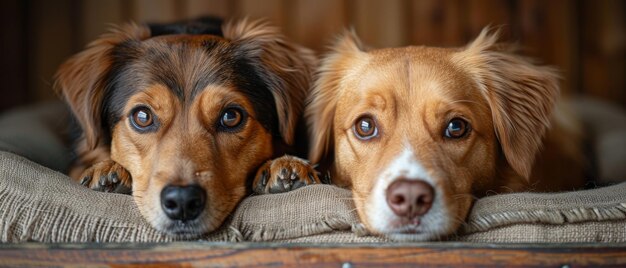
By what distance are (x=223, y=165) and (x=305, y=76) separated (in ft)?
2.17

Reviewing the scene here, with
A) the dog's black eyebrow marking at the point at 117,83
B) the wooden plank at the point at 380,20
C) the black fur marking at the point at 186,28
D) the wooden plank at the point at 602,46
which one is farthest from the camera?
the wooden plank at the point at 602,46

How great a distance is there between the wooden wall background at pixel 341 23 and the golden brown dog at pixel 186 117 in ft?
6.15

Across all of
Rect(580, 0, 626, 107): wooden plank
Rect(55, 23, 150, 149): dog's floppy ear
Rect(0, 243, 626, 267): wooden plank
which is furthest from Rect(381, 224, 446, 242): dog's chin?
Rect(580, 0, 626, 107): wooden plank

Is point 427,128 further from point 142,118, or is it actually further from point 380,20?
point 380,20

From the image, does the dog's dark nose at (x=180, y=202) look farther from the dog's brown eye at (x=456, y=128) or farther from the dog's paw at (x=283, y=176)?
the dog's brown eye at (x=456, y=128)

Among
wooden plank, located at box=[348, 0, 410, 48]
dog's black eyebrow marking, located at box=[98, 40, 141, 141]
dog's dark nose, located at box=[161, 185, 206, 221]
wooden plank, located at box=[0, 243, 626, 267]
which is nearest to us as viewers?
wooden plank, located at box=[0, 243, 626, 267]

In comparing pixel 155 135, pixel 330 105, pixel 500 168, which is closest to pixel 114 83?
pixel 155 135

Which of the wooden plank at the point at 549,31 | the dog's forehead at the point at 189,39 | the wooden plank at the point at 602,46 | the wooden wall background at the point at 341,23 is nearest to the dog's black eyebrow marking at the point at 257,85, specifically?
the dog's forehead at the point at 189,39

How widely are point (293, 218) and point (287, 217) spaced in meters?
0.02

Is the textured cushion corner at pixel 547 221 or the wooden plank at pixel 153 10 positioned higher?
the wooden plank at pixel 153 10

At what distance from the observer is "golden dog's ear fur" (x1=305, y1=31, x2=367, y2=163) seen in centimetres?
265

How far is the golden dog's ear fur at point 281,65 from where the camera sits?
2.64 m

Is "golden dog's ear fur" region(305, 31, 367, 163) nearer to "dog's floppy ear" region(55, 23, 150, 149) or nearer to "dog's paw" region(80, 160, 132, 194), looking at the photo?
"dog's paw" region(80, 160, 132, 194)

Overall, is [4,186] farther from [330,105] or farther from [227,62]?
[330,105]
